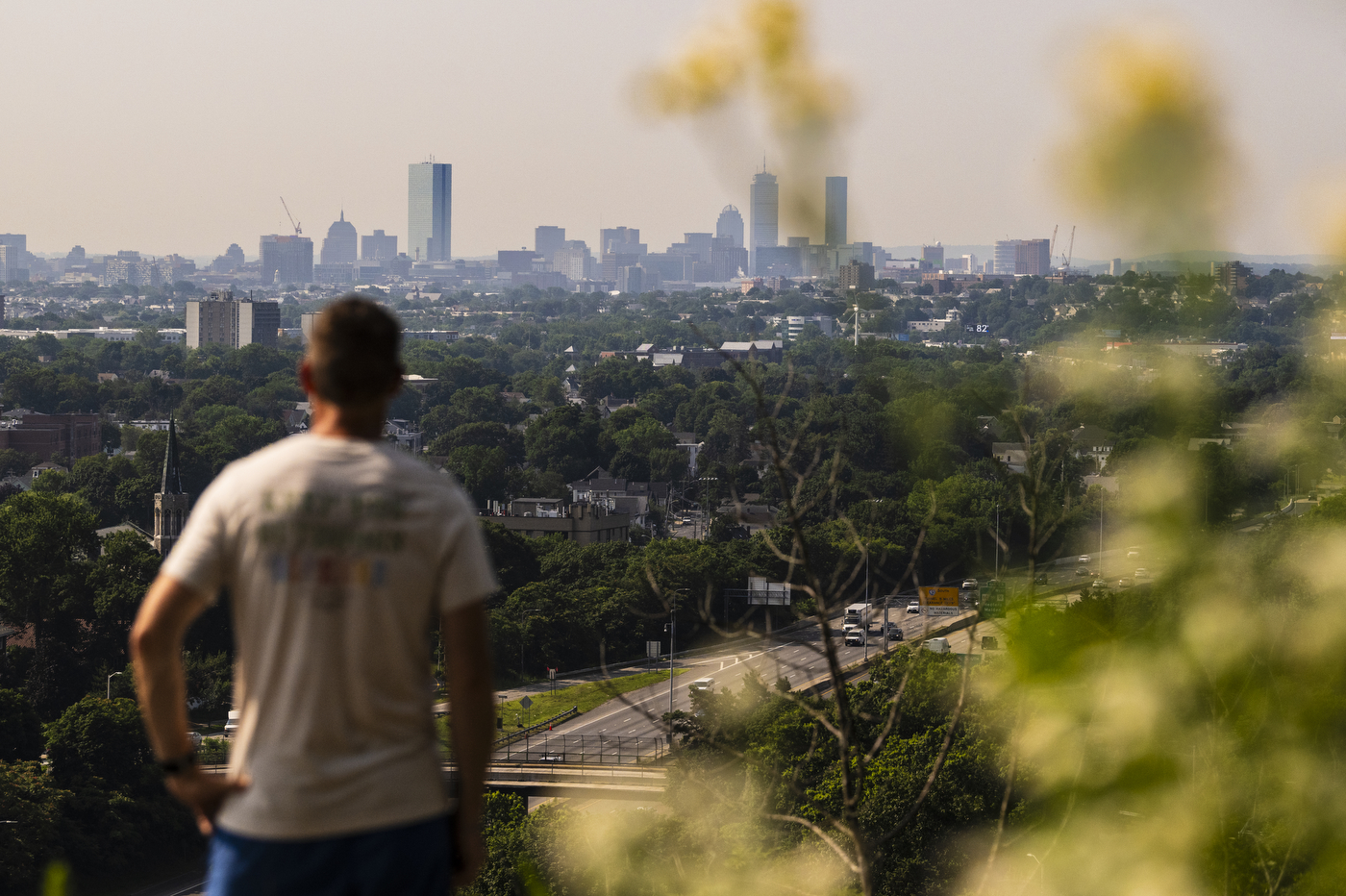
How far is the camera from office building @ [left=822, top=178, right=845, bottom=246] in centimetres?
239

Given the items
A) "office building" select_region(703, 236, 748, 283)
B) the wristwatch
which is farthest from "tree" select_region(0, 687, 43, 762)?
"office building" select_region(703, 236, 748, 283)

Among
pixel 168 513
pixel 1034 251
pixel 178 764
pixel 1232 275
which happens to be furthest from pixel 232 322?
pixel 178 764

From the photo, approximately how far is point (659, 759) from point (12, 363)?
60865 millimetres

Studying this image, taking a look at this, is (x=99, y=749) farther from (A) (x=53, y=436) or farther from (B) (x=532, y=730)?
(A) (x=53, y=436)

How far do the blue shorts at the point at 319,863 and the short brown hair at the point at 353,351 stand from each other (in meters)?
0.47

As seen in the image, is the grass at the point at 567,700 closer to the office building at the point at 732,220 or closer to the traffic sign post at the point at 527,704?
the traffic sign post at the point at 527,704

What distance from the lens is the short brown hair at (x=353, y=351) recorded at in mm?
1561

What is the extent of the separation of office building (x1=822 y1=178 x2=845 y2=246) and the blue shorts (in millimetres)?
1228

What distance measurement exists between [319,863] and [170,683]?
9.8 inches

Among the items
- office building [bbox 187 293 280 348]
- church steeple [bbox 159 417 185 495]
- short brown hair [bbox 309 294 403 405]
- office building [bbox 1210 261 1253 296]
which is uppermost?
office building [bbox 187 293 280 348]

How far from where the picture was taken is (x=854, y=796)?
242cm

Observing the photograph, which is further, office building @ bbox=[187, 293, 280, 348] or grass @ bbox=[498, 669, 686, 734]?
office building @ bbox=[187, 293, 280, 348]

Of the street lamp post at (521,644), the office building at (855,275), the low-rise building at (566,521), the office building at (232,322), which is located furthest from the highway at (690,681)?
the office building at (232,322)

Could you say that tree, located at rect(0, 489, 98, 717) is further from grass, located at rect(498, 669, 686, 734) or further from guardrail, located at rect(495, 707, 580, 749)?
guardrail, located at rect(495, 707, 580, 749)
